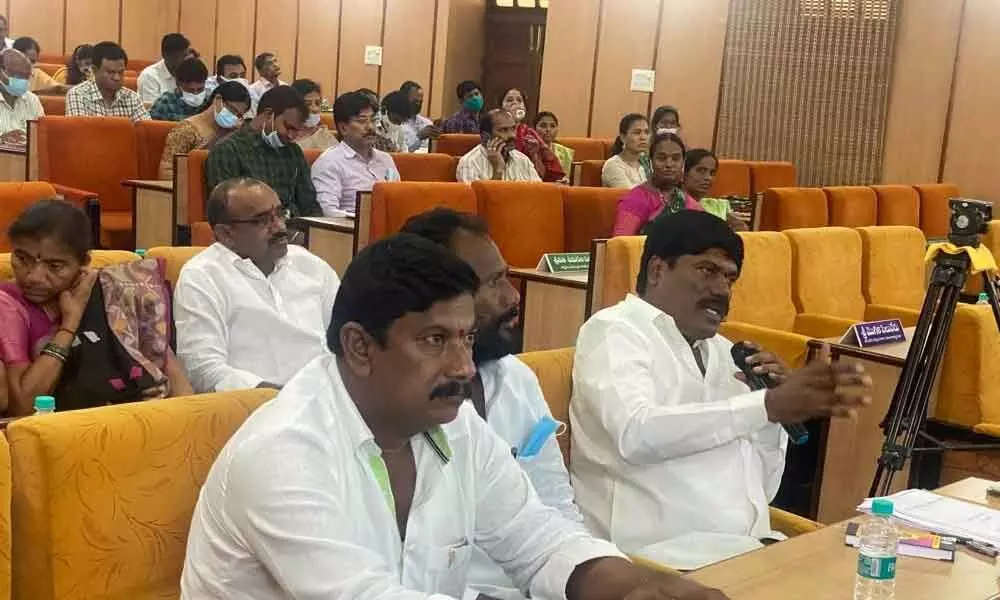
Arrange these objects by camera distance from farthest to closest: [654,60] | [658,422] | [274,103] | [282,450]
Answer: [654,60] < [274,103] < [658,422] < [282,450]

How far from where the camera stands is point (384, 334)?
170cm

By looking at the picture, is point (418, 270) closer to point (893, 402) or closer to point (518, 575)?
point (518, 575)

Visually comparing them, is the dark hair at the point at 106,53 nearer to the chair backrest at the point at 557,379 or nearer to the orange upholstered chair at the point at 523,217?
the orange upholstered chair at the point at 523,217

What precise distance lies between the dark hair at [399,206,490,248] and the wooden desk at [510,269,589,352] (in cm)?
275

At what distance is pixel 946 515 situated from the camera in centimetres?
243

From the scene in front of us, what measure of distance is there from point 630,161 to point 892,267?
2.93 meters

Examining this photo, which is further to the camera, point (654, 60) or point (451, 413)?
point (654, 60)

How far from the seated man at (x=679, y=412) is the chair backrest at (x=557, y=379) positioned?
62 mm

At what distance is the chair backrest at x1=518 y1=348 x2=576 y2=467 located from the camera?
2.80 meters

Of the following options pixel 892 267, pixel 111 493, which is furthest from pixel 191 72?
pixel 111 493

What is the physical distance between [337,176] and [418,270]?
16.8 feet

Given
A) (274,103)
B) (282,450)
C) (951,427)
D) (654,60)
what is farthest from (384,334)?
(654,60)

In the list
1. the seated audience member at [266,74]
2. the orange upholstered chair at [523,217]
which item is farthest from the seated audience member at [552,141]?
the seated audience member at [266,74]

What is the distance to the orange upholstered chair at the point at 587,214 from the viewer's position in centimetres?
616
